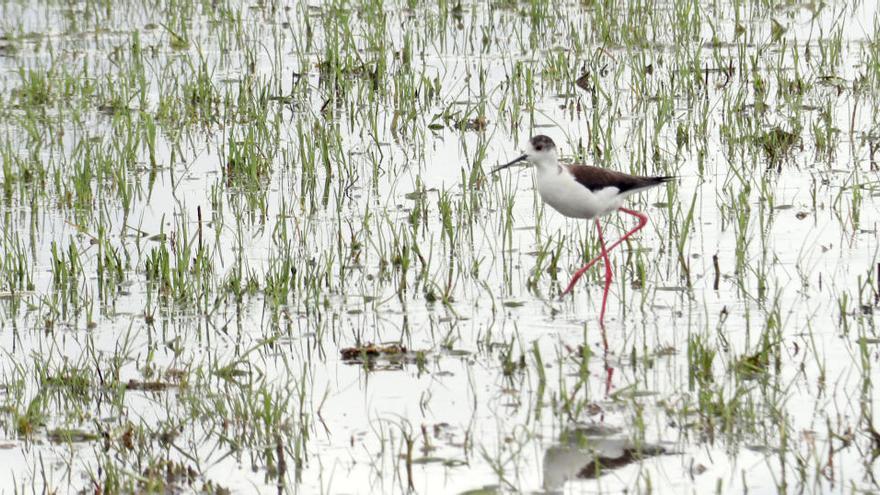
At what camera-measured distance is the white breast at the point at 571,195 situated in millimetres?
7395

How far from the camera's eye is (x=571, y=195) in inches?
291

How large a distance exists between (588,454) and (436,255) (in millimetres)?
2853

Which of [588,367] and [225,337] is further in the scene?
[225,337]

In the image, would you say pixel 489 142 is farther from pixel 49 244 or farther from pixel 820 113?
pixel 49 244

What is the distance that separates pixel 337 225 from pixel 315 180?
688 mm

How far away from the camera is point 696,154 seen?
9477 millimetres

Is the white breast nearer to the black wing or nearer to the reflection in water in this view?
the black wing

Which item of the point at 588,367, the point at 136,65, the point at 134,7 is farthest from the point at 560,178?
the point at 134,7

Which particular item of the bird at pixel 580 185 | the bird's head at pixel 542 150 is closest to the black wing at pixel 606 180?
the bird at pixel 580 185

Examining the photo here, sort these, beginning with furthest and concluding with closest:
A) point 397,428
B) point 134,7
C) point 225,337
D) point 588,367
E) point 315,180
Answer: point 134,7 → point 315,180 → point 225,337 → point 588,367 → point 397,428

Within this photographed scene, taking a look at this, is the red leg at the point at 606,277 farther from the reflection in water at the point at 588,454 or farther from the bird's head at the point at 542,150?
the reflection in water at the point at 588,454

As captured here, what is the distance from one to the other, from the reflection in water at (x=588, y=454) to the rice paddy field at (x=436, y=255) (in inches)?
0.7

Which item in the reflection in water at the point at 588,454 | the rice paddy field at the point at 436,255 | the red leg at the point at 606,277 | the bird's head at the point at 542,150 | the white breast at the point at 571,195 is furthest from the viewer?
the bird's head at the point at 542,150

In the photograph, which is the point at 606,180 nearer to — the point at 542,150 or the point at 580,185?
the point at 580,185
